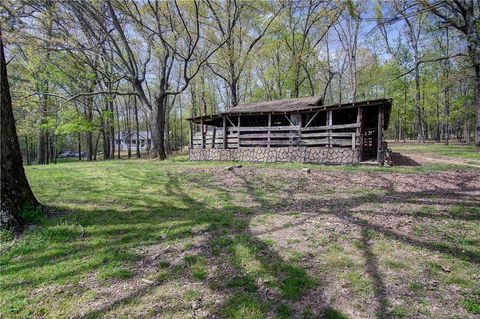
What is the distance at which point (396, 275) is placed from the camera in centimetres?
352

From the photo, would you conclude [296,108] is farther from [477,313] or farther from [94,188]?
[477,313]

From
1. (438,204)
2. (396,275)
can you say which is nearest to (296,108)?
(438,204)

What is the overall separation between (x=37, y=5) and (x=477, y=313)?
16521mm

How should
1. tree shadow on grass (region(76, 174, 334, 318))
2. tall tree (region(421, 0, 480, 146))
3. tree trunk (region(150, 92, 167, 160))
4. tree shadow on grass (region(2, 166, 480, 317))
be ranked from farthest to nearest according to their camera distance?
tree trunk (region(150, 92, 167, 160)) → tall tree (region(421, 0, 480, 146)) → tree shadow on grass (region(2, 166, 480, 317)) → tree shadow on grass (region(76, 174, 334, 318))

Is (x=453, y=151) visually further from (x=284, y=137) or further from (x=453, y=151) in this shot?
(x=284, y=137)

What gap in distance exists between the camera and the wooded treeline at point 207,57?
574 inches

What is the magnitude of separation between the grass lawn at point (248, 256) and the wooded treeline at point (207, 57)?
187 inches

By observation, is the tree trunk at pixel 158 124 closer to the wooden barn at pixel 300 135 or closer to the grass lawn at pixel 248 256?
the wooden barn at pixel 300 135

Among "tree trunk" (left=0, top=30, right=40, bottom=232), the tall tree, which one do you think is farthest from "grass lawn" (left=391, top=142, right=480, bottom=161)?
"tree trunk" (left=0, top=30, right=40, bottom=232)

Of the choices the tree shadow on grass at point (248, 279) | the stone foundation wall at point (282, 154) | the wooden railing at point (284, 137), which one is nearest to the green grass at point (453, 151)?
the wooden railing at point (284, 137)

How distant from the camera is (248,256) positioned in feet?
13.5

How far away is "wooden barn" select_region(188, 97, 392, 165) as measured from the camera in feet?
44.8

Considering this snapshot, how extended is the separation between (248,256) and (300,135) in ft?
40.5

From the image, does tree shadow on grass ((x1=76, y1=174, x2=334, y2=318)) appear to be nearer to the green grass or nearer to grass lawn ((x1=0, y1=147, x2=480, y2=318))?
grass lawn ((x1=0, y1=147, x2=480, y2=318))
